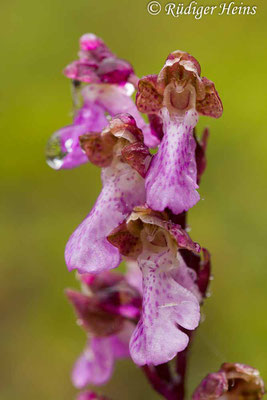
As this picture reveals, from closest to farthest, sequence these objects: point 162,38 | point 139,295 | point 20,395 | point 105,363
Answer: point 139,295 < point 105,363 < point 20,395 < point 162,38

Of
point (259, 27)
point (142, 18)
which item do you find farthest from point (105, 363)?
point (142, 18)

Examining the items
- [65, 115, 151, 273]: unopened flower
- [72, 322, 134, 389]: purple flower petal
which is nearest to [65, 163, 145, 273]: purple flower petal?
[65, 115, 151, 273]: unopened flower

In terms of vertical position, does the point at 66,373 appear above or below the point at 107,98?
below

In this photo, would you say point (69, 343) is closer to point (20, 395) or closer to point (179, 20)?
point (20, 395)

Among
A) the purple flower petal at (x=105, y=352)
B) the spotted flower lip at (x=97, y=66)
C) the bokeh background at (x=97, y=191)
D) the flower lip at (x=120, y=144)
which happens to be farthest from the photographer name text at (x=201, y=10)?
the flower lip at (x=120, y=144)

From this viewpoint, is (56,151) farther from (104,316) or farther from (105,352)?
(105,352)

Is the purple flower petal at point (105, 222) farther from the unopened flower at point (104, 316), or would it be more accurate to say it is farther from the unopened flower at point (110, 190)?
the unopened flower at point (104, 316)
